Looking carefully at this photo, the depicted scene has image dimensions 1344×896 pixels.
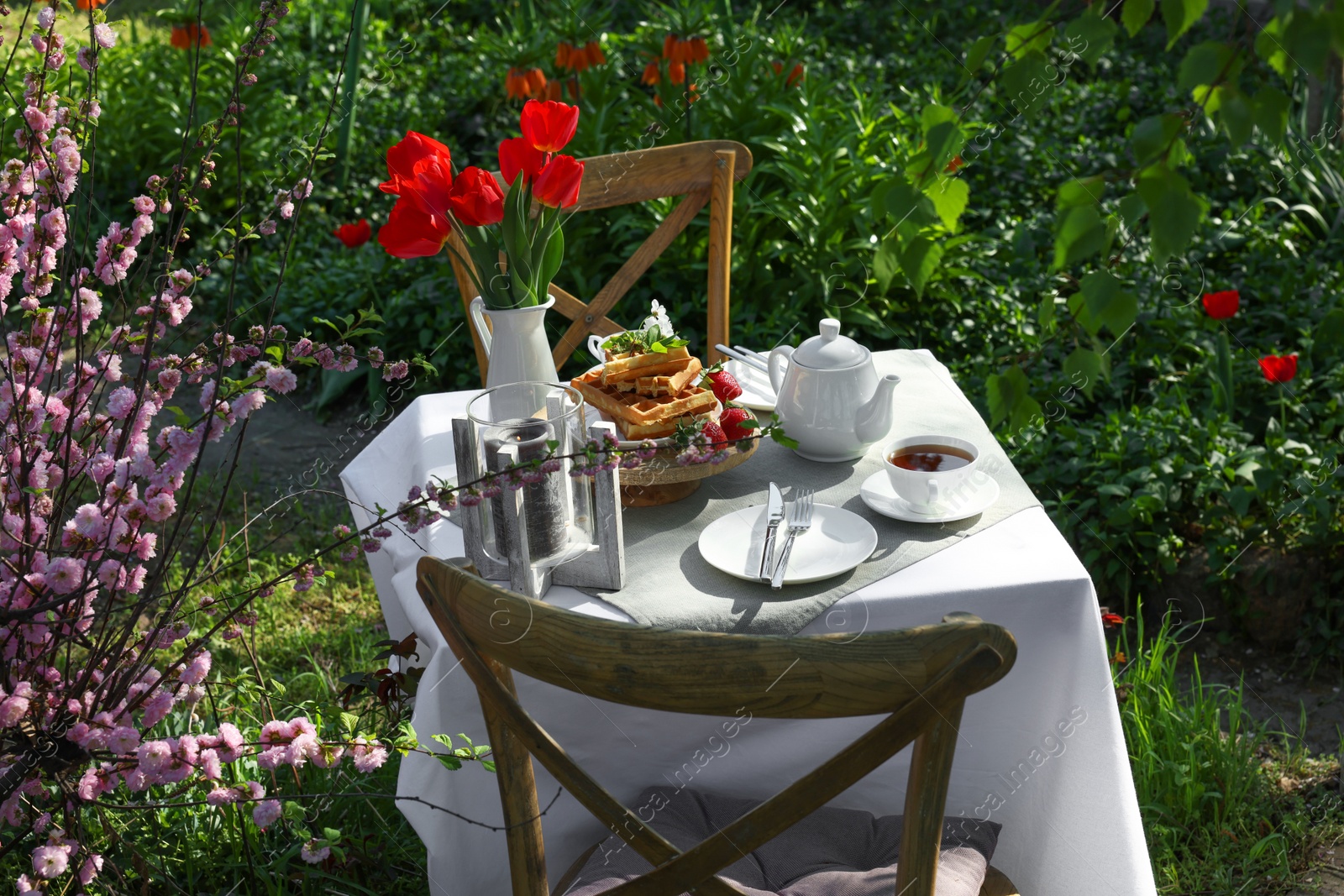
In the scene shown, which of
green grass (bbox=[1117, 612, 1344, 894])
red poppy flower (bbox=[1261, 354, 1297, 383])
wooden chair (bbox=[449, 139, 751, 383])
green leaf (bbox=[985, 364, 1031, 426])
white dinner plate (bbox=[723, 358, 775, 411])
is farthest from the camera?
red poppy flower (bbox=[1261, 354, 1297, 383])

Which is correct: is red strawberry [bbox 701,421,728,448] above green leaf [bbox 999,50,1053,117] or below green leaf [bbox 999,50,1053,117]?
below

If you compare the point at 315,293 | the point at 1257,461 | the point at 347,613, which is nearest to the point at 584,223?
the point at 315,293

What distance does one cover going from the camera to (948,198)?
645 millimetres

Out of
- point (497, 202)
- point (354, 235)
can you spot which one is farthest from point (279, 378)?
point (354, 235)

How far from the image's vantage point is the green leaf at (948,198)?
0.64 m

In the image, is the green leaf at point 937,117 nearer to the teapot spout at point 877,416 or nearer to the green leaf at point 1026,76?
the green leaf at point 1026,76

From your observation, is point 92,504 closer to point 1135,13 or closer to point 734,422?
point 734,422

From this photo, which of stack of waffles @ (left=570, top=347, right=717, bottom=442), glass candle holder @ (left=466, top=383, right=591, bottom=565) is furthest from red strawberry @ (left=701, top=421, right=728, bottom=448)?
glass candle holder @ (left=466, top=383, right=591, bottom=565)

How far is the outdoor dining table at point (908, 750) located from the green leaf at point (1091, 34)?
800 mm

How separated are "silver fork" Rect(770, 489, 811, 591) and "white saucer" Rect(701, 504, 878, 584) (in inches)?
0.5

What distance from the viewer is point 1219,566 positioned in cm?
255

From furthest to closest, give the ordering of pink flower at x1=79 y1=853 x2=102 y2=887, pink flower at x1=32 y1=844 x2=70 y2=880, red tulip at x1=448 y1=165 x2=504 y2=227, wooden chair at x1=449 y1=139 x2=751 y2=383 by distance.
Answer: wooden chair at x1=449 y1=139 x2=751 y2=383 → red tulip at x1=448 y1=165 x2=504 y2=227 → pink flower at x1=79 y1=853 x2=102 y2=887 → pink flower at x1=32 y1=844 x2=70 y2=880

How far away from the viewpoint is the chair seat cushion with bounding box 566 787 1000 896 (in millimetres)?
1239

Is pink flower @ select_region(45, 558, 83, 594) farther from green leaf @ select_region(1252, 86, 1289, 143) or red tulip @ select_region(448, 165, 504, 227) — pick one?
green leaf @ select_region(1252, 86, 1289, 143)
